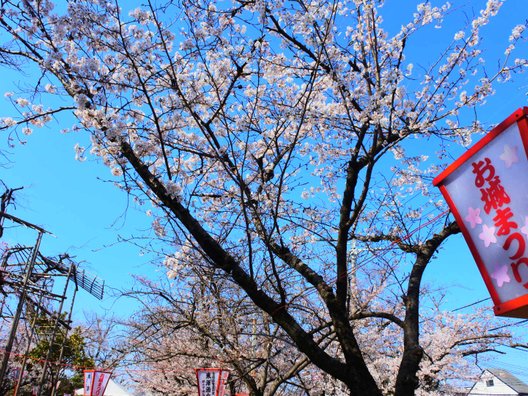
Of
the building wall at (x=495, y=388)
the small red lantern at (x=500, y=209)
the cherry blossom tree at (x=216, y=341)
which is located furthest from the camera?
the building wall at (x=495, y=388)

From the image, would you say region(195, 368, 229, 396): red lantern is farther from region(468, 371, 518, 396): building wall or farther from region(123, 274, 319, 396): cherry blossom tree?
region(468, 371, 518, 396): building wall

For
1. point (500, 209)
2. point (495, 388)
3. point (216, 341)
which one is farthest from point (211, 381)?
point (495, 388)

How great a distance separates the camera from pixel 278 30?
5.02m

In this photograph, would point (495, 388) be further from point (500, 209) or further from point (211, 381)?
point (500, 209)

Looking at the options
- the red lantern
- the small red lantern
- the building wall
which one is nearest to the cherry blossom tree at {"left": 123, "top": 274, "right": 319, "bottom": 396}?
the red lantern

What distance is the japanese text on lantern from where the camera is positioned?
2217 millimetres

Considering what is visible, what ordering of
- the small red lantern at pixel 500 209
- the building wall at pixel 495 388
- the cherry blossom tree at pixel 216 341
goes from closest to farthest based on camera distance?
the small red lantern at pixel 500 209 → the cherry blossom tree at pixel 216 341 → the building wall at pixel 495 388

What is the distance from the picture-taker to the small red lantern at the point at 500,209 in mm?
2186

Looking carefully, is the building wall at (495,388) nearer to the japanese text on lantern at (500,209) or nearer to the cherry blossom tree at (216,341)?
the cherry blossom tree at (216,341)

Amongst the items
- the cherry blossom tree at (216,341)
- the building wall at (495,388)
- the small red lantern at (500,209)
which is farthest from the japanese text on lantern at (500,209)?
the building wall at (495,388)

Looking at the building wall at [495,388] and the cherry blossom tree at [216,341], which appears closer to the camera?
the cherry blossom tree at [216,341]

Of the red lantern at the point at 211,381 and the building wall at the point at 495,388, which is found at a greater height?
the building wall at the point at 495,388

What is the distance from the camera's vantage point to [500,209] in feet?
7.66

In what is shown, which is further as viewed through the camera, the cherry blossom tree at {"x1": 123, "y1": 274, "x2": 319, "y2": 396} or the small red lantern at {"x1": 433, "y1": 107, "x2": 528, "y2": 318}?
→ the cherry blossom tree at {"x1": 123, "y1": 274, "x2": 319, "y2": 396}
